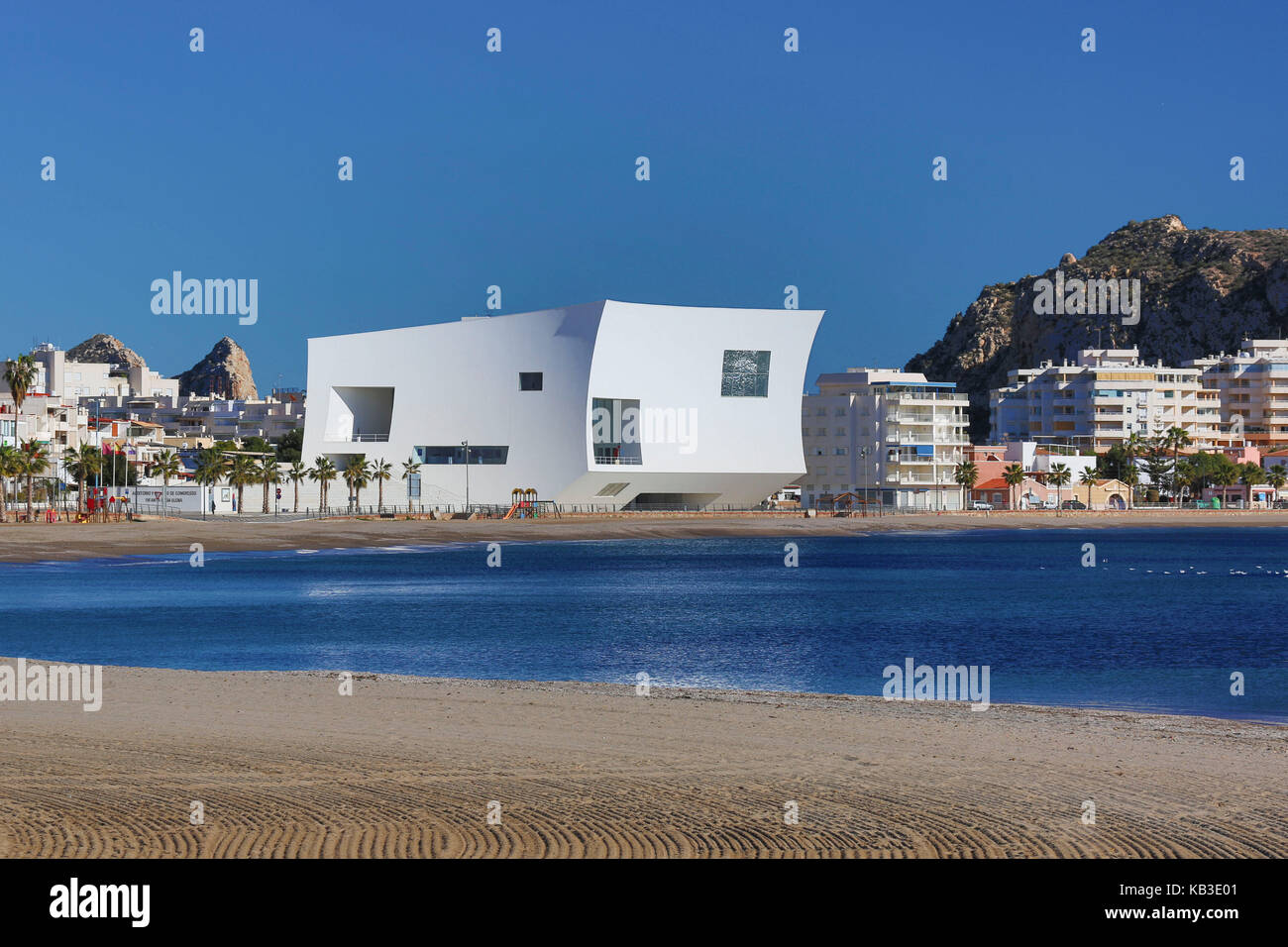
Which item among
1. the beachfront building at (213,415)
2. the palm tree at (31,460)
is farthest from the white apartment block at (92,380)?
the palm tree at (31,460)

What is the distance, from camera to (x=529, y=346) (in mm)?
92438

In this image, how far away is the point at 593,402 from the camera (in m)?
89.4

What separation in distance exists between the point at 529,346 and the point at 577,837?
8504 cm

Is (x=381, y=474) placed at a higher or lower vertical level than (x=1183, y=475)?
higher

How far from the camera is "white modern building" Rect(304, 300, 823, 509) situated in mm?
90125

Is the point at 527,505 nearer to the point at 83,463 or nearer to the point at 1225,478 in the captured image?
the point at 83,463

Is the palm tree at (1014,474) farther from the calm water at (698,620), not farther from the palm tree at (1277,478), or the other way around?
the calm water at (698,620)

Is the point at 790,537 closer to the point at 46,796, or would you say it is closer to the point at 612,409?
the point at 612,409

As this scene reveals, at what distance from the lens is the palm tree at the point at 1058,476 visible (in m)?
116

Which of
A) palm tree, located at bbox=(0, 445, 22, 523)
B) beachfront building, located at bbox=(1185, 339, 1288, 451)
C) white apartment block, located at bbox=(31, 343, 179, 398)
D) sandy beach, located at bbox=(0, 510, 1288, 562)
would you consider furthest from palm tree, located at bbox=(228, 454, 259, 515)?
beachfront building, located at bbox=(1185, 339, 1288, 451)

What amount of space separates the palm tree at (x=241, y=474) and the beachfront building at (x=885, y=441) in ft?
145

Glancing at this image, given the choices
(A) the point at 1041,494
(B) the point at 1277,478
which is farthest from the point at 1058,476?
(B) the point at 1277,478

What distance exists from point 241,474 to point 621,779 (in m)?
87.1
